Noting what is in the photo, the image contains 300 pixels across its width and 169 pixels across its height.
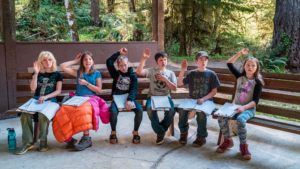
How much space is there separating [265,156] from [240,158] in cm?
34

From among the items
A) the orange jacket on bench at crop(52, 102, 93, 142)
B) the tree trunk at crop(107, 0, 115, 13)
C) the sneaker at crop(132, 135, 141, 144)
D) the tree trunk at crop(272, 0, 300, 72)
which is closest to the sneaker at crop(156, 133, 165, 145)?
the sneaker at crop(132, 135, 141, 144)

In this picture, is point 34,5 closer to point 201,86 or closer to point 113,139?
point 113,139

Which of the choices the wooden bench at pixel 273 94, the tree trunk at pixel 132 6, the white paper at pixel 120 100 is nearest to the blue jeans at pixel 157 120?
the white paper at pixel 120 100

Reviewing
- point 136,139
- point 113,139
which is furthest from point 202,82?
point 113,139

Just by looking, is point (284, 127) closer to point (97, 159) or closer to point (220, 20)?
point (97, 159)

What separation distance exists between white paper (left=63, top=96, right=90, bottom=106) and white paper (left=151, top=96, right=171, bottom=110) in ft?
2.91

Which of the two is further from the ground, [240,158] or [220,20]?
[220,20]

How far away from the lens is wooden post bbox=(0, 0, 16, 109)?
5.97 m

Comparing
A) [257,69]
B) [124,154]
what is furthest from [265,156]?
[124,154]

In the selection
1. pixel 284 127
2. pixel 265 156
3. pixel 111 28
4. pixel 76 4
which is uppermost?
pixel 76 4

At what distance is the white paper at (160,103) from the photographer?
445cm

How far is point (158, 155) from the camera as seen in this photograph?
413 centimetres

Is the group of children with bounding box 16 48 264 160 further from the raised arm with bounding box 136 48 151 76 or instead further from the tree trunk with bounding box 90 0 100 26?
the tree trunk with bounding box 90 0 100 26

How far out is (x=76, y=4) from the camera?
46.6ft
